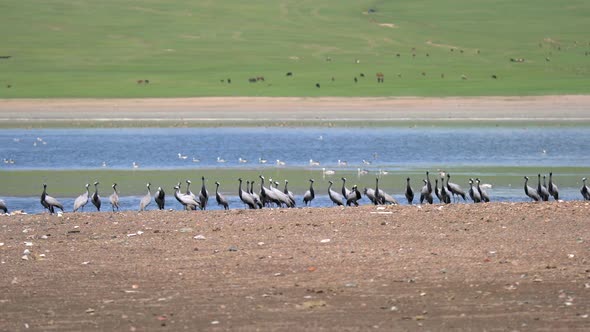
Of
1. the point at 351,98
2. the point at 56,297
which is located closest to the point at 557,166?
the point at 56,297

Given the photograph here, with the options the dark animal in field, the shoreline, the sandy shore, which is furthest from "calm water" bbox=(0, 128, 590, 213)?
the dark animal in field

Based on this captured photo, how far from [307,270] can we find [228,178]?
12.3m

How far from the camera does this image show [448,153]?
1022 inches

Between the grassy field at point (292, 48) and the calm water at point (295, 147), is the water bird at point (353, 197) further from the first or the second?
the grassy field at point (292, 48)

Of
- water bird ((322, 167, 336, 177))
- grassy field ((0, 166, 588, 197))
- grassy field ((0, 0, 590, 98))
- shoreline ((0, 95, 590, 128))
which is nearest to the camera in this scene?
grassy field ((0, 166, 588, 197))

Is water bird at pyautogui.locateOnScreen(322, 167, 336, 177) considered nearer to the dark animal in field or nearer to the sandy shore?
the sandy shore

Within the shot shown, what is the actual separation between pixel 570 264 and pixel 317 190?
1045 centimetres

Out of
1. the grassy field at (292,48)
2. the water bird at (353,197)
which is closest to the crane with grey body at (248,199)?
the water bird at (353,197)

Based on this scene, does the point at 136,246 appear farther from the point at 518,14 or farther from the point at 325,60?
the point at 518,14

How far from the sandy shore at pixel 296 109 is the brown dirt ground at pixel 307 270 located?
24645 millimetres

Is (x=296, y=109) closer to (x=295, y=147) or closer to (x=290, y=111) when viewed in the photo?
(x=290, y=111)

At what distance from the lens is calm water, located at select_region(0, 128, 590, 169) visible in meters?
24.4

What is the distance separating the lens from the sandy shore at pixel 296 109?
36781 mm

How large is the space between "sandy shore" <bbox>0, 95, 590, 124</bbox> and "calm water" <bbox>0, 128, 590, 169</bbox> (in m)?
3.45
